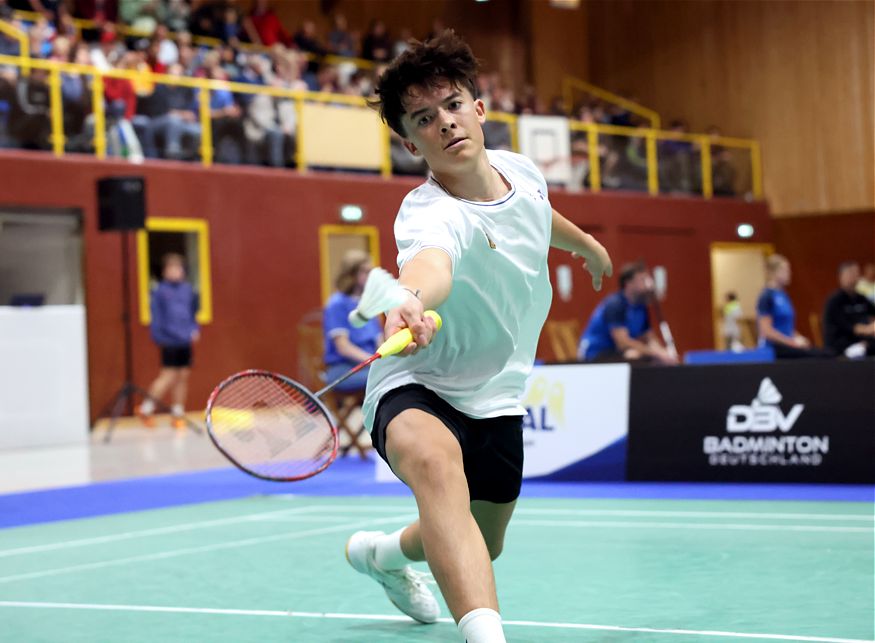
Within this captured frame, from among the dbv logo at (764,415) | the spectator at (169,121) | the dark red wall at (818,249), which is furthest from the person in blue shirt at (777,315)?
the dark red wall at (818,249)

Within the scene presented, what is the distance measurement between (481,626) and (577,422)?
6.29 meters

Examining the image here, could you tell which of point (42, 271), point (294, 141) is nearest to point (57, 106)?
point (42, 271)

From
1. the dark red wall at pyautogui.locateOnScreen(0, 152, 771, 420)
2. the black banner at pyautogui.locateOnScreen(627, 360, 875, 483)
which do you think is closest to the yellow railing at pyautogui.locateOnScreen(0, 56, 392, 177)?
the dark red wall at pyautogui.locateOnScreen(0, 152, 771, 420)

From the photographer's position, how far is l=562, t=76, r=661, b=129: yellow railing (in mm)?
27609

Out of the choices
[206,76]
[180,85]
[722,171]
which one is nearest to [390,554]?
[180,85]

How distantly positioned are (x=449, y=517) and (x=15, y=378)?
36.3 feet

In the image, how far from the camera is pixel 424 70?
3.76 metres

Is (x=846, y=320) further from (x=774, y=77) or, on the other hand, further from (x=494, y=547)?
(x=774, y=77)

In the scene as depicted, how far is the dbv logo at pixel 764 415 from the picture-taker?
28.5ft

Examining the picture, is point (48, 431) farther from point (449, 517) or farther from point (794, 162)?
point (794, 162)

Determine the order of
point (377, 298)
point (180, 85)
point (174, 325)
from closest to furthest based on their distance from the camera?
point (377, 298) → point (174, 325) → point (180, 85)

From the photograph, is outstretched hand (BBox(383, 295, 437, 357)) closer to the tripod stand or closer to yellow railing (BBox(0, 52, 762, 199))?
the tripod stand

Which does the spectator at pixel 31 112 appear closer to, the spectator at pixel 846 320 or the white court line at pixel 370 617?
the spectator at pixel 846 320

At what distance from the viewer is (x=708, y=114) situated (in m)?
27.4
